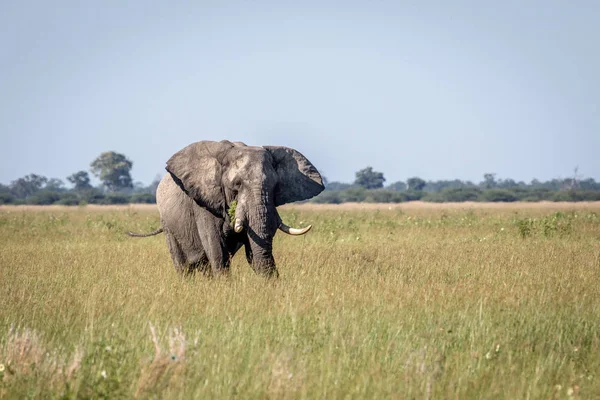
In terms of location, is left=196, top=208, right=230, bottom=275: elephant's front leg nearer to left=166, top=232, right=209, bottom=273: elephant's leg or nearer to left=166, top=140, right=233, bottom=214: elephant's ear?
left=166, top=140, right=233, bottom=214: elephant's ear

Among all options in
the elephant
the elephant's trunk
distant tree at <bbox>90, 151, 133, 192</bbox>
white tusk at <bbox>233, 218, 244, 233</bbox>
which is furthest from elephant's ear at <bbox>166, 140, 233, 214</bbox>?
distant tree at <bbox>90, 151, 133, 192</bbox>

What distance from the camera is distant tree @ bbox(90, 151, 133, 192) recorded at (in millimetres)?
135000

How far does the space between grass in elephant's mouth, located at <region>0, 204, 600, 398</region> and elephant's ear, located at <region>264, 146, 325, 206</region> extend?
1.25 m

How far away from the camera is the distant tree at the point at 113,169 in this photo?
135 meters

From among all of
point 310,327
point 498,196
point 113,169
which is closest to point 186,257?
point 310,327

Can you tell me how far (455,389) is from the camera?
633 centimetres

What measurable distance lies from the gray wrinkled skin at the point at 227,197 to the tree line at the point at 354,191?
2354 inches

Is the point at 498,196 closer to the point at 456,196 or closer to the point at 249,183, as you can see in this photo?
the point at 456,196

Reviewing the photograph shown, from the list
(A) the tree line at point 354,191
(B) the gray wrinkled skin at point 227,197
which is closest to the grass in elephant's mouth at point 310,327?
(B) the gray wrinkled skin at point 227,197

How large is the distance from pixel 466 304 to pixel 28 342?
17.2ft

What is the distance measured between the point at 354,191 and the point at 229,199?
98129 millimetres

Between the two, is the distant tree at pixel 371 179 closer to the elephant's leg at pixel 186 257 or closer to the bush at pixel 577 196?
the bush at pixel 577 196

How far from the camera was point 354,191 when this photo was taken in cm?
10900

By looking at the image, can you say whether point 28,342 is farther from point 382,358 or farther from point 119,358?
point 382,358
